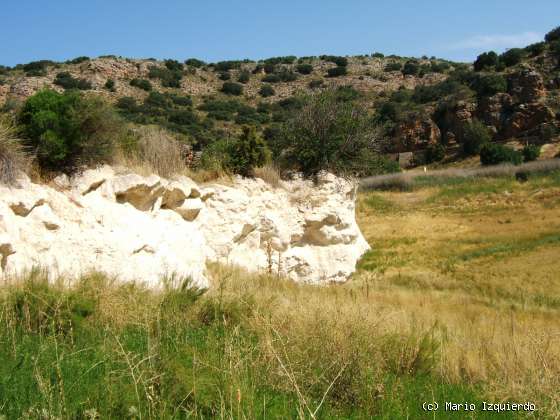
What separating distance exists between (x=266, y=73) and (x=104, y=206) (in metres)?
62.7

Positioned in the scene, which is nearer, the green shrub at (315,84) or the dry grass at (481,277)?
the dry grass at (481,277)

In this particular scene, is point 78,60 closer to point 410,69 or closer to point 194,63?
point 194,63

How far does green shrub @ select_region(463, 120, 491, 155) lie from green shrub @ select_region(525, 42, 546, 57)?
17255 millimetres

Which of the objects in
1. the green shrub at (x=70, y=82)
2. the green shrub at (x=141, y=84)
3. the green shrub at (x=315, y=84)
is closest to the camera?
the green shrub at (x=70, y=82)

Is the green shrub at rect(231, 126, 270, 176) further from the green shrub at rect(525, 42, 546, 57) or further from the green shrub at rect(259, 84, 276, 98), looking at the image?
the green shrub at rect(525, 42, 546, 57)

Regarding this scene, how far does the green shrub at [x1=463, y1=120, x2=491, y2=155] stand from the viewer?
152 feet

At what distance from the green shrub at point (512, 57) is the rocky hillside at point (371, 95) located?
0.11 metres

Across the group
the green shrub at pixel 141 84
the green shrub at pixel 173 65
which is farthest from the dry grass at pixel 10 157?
the green shrub at pixel 173 65

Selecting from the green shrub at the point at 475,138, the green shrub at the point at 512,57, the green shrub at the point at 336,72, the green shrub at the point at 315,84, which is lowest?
the green shrub at the point at 475,138

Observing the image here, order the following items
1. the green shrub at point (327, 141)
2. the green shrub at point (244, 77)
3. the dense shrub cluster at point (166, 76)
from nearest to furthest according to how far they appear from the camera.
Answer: the green shrub at point (327, 141) → the dense shrub cluster at point (166, 76) → the green shrub at point (244, 77)

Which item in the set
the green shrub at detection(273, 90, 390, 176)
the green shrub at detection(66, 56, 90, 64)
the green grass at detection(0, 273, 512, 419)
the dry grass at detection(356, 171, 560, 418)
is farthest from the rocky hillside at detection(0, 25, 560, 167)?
the green grass at detection(0, 273, 512, 419)

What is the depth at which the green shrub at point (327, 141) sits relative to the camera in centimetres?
1611

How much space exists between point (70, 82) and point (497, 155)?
34209 mm

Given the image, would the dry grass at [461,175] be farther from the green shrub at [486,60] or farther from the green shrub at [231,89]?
the green shrub at [486,60]
